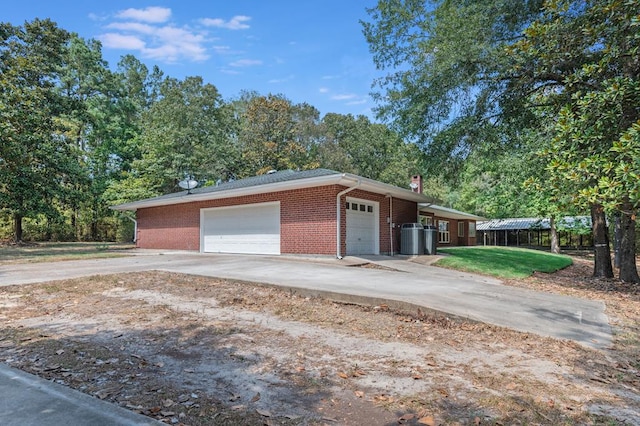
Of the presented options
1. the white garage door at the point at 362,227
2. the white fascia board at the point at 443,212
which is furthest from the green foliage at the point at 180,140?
the white garage door at the point at 362,227

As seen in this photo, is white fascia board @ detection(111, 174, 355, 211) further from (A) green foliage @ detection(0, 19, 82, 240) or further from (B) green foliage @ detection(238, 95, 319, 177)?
(B) green foliage @ detection(238, 95, 319, 177)

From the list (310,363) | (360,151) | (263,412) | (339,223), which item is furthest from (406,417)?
(360,151)

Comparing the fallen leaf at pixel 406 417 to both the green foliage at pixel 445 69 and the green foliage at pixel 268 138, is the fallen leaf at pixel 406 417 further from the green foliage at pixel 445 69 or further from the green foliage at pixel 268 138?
the green foliage at pixel 268 138

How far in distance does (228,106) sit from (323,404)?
37853 mm

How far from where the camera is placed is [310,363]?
12.2 ft

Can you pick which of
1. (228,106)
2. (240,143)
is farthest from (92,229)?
(228,106)

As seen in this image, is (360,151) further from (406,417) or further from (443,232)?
(406,417)

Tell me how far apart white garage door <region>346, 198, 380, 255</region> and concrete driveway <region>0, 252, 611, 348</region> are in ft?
6.30

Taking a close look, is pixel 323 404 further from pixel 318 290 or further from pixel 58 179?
pixel 58 179

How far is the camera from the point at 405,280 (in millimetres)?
8555

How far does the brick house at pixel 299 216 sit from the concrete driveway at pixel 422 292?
1784 mm

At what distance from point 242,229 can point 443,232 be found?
16237 millimetres

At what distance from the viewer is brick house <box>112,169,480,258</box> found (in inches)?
481

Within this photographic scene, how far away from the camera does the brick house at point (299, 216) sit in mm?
12219
